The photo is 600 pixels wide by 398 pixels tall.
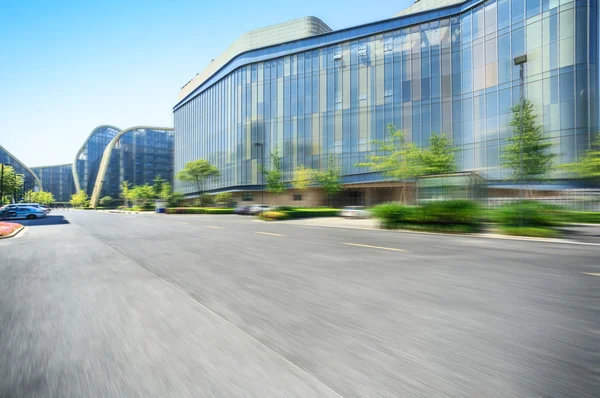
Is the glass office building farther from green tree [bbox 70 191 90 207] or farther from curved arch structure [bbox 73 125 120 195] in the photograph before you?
curved arch structure [bbox 73 125 120 195]

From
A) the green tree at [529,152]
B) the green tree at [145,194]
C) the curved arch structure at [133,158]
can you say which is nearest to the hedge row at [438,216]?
the green tree at [529,152]

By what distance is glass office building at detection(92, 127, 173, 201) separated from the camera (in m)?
104

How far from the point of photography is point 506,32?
34.7m

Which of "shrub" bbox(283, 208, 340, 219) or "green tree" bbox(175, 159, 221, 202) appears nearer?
"shrub" bbox(283, 208, 340, 219)

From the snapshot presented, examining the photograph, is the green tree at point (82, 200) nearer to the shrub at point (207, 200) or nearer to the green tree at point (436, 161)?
the shrub at point (207, 200)

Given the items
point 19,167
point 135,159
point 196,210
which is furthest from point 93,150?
point 196,210

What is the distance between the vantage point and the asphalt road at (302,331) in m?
A: 2.07

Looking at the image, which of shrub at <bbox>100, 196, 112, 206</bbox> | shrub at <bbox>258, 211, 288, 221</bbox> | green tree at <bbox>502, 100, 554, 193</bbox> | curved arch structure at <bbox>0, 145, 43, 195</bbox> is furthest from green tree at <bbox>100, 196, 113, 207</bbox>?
green tree at <bbox>502, 100, 554, 193</bbox>

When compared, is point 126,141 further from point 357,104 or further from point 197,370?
point 197,370

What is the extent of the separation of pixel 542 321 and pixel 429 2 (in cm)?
5644

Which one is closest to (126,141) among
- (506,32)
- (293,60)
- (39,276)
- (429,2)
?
(293,60)

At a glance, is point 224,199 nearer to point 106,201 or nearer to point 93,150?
point 106,201

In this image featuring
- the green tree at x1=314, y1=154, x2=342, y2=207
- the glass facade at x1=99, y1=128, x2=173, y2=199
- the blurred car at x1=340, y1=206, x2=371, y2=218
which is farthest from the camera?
the glass facade at x1=99, y1=128, x2=173, y2=199

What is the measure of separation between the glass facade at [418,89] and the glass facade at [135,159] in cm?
5544
